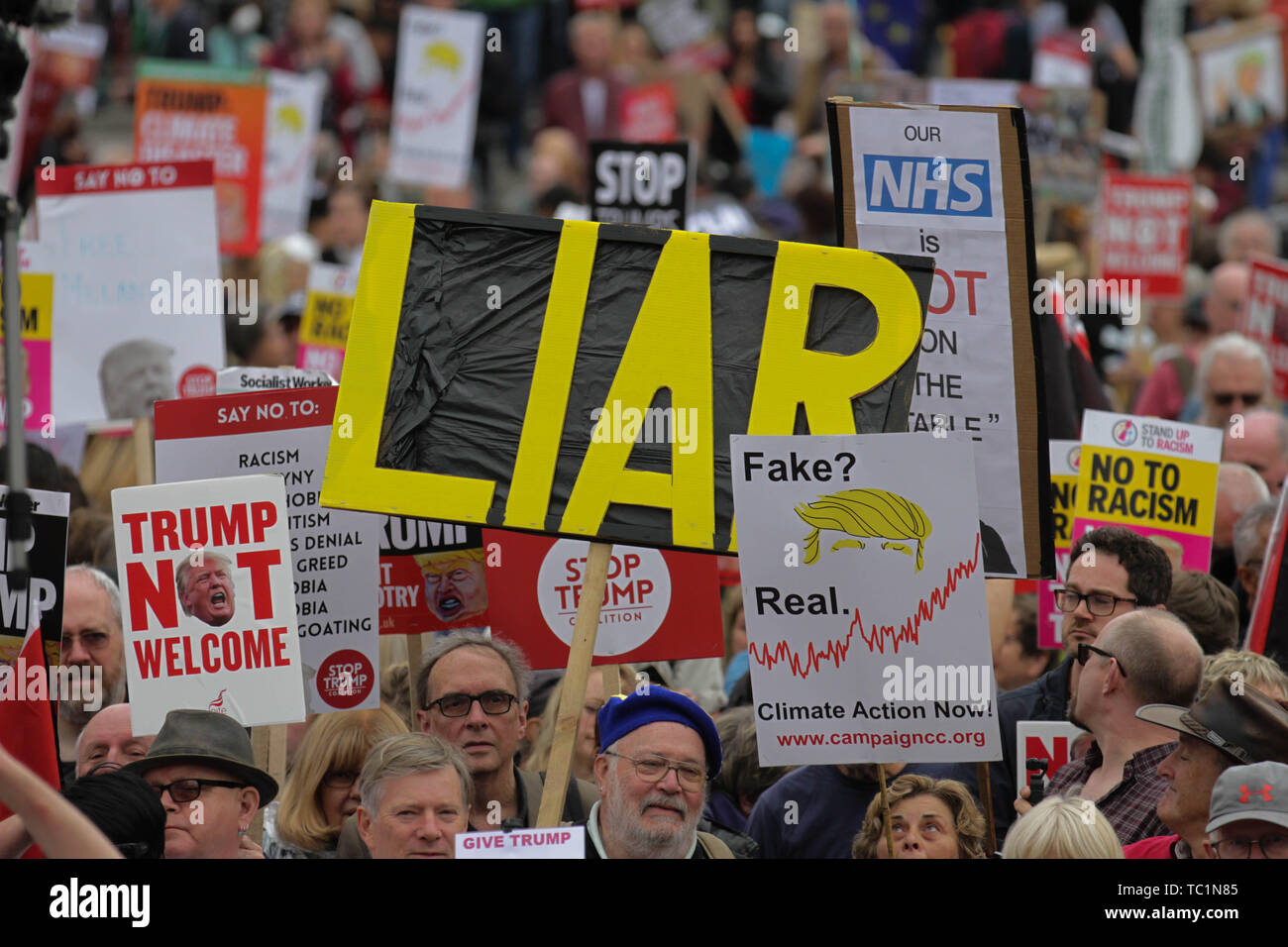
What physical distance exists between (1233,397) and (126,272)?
5.09 metres

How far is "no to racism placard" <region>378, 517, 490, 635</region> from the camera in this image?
652 centimetres

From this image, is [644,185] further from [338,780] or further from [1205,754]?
[1205,754]

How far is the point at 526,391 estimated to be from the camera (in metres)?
5.39

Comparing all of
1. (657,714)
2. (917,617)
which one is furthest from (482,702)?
(917,617)

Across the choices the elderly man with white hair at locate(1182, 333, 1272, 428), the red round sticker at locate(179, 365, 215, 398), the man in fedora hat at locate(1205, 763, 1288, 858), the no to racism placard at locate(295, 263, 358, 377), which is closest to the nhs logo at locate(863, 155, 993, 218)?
the man in fedora hat at locate(1205, 763, 1288, 858)

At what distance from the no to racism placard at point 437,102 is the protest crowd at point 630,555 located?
5.54 meters

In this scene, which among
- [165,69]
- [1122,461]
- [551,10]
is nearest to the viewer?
[1122,461]

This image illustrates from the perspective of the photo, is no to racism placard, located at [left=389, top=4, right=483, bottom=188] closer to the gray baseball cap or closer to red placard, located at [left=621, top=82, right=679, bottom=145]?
red placard, located at [left=621, top=82, right=679, bottom=145]

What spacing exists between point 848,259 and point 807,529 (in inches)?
29.9

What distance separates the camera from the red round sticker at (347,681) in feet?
20.0

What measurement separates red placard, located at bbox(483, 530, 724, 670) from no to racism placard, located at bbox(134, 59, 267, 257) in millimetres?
6148

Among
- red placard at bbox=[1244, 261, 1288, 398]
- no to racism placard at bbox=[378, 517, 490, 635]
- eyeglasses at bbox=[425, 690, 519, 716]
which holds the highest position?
red placard at bbox=[1244, 261, 1288, 398]
